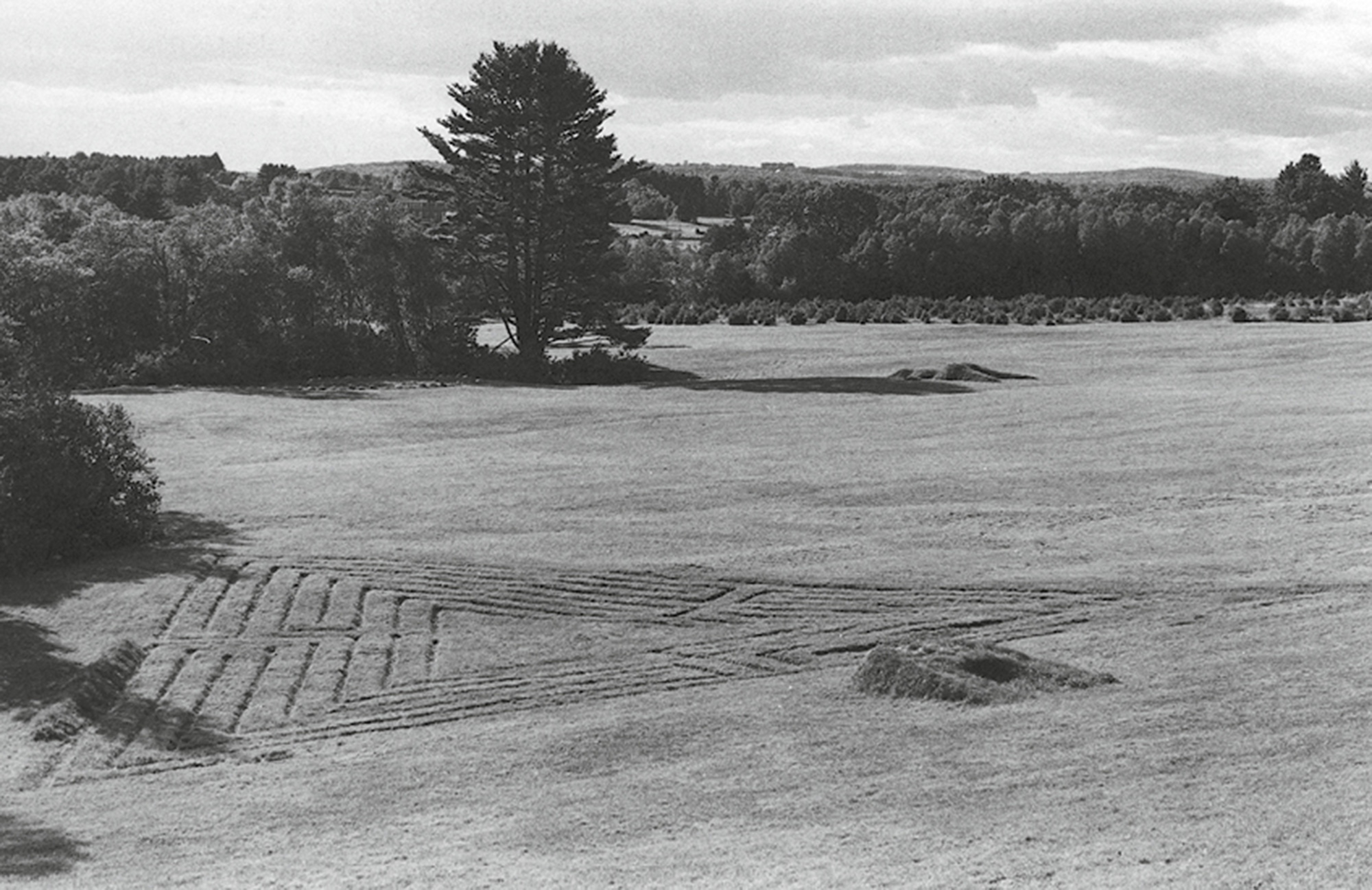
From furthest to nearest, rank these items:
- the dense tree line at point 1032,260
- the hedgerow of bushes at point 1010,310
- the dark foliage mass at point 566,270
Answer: the dense tree line at point 1032,260
the hedgerow of bushes at point 1010,310
the dark foliage mass at point 566,270

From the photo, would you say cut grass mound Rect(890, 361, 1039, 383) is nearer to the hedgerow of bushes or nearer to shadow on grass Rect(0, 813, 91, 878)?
the hedgerow of bushes

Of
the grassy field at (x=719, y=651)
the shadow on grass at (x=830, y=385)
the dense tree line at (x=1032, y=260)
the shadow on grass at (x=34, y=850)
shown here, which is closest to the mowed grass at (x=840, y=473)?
the grassy field at (x=719, y=651)

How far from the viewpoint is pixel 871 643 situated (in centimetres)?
2472

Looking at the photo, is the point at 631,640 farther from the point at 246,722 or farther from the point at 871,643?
the point at 246,722

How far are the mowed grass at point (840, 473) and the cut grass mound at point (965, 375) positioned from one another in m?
1.12

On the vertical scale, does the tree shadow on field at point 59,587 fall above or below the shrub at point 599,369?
below

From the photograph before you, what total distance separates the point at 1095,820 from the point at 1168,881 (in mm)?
2034

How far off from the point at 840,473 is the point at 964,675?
17.3 metres

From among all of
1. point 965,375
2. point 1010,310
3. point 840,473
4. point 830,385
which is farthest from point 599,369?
point 840,473

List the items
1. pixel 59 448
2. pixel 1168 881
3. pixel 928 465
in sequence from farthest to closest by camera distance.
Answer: pixel 928 465 < pixel 59 448 < pixel 1168 881

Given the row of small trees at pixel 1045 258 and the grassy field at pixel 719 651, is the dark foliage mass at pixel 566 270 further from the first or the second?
the grassy field at pixel 719 651

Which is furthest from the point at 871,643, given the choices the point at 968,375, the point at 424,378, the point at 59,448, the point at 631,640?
the point at 424,378

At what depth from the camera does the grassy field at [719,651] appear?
51.9 ft

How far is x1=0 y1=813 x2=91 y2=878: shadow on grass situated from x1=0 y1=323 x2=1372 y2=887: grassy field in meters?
0.08
